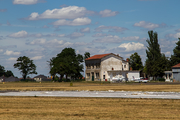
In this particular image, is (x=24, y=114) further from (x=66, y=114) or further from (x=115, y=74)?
(x=115, y=74)

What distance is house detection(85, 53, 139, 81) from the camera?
381 ft

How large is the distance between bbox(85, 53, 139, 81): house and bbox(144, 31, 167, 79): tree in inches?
370

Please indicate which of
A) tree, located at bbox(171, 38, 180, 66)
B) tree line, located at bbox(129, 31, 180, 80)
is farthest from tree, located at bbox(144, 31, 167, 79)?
tree, located at bbox(171, 38, 180, 66)

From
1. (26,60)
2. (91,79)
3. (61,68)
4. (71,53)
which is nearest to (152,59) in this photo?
(91,79)

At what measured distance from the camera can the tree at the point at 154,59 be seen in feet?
353

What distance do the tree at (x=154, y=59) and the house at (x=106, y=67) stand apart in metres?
9.40

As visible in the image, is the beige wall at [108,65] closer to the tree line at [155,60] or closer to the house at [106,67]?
the house at [106,67]

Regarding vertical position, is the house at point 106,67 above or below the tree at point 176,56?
below

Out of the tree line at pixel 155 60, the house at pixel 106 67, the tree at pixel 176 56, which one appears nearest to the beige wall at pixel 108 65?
the house at pixel 106 67

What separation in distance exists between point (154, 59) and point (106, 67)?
19.3 meters

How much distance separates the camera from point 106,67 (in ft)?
389

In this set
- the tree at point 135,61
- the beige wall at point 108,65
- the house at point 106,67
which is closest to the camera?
the house at point 106,67

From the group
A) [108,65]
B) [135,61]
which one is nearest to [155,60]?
[108,65]

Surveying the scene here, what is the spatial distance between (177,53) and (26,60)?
79.4 metres
